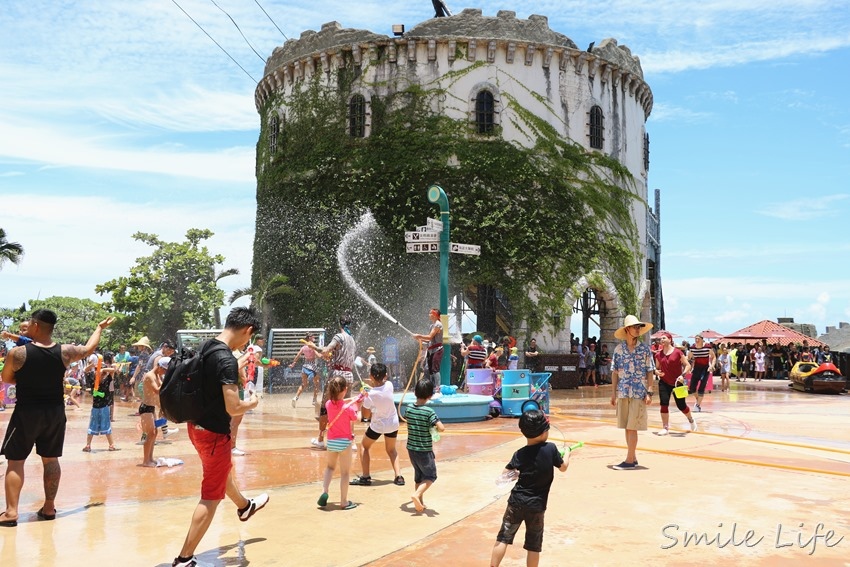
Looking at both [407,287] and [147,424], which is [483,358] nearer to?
[147,424]

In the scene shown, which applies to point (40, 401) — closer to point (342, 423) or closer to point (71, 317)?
point (342, 423)

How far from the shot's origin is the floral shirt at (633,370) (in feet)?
31.5

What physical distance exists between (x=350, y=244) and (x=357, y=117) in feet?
14.9

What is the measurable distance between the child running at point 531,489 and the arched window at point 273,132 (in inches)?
1032

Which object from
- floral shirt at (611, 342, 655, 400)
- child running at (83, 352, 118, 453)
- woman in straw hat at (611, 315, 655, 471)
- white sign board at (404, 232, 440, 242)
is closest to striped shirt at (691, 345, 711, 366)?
white sign board at (404, 232, 440, 242)

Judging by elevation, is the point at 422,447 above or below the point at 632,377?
below

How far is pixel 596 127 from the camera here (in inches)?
1115

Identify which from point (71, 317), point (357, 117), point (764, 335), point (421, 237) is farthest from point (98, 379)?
point (71, 317)

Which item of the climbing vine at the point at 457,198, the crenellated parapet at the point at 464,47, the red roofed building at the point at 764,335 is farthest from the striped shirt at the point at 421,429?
the red roofed building at the point at 764,335

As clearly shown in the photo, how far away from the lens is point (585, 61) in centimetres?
2792

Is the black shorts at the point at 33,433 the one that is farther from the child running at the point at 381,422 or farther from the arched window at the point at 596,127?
the arched window at the point at 596,127

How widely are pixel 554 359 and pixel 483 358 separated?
8.44m

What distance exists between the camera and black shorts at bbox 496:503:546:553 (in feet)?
17.1

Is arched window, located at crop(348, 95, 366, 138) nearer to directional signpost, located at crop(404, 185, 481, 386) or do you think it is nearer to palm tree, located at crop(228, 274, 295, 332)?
palm tree, located at crop(228, 274, 295, 332)
